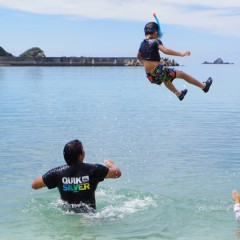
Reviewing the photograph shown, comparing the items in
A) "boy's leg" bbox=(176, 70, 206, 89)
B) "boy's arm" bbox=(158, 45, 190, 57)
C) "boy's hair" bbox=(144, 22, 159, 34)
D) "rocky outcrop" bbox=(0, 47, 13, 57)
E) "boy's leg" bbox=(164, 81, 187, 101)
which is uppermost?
"rocky outcrop" bbox=(0, 47, 13, 57)

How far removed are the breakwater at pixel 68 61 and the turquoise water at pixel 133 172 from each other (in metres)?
117

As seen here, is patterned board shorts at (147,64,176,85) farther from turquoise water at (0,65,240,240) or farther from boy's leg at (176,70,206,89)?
turquoise water at (0,65,240,240)

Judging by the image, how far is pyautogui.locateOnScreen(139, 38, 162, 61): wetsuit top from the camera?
36.1ft

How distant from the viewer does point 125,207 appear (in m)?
11.4

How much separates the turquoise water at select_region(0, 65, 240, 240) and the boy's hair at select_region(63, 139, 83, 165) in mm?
1368

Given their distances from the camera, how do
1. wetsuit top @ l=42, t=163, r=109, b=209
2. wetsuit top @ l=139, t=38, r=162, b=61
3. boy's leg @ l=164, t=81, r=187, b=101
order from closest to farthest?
wetsuit top @ l=42, t=163, r=109, b=209, wetsuit top @ l=139, t=38, r=162, b=61, boy's leg @ l=164, t=81, r=187, b=101

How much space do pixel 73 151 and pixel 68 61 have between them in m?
148

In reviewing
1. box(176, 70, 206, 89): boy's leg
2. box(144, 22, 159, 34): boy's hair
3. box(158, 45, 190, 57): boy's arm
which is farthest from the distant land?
box(144, 22, 159, 34): boy's hair

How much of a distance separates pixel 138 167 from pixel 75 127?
9373 mm

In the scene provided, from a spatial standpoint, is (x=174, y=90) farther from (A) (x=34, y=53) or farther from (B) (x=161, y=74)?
(A) (x=34, y=53)

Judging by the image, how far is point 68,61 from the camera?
510 feet

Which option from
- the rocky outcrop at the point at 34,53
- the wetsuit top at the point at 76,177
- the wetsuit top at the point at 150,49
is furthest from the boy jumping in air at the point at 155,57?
the rocky outcrop at the point at 34,53

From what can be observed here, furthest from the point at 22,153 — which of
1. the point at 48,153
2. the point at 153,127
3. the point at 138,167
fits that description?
the point at 153,127

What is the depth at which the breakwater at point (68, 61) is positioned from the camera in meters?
146
